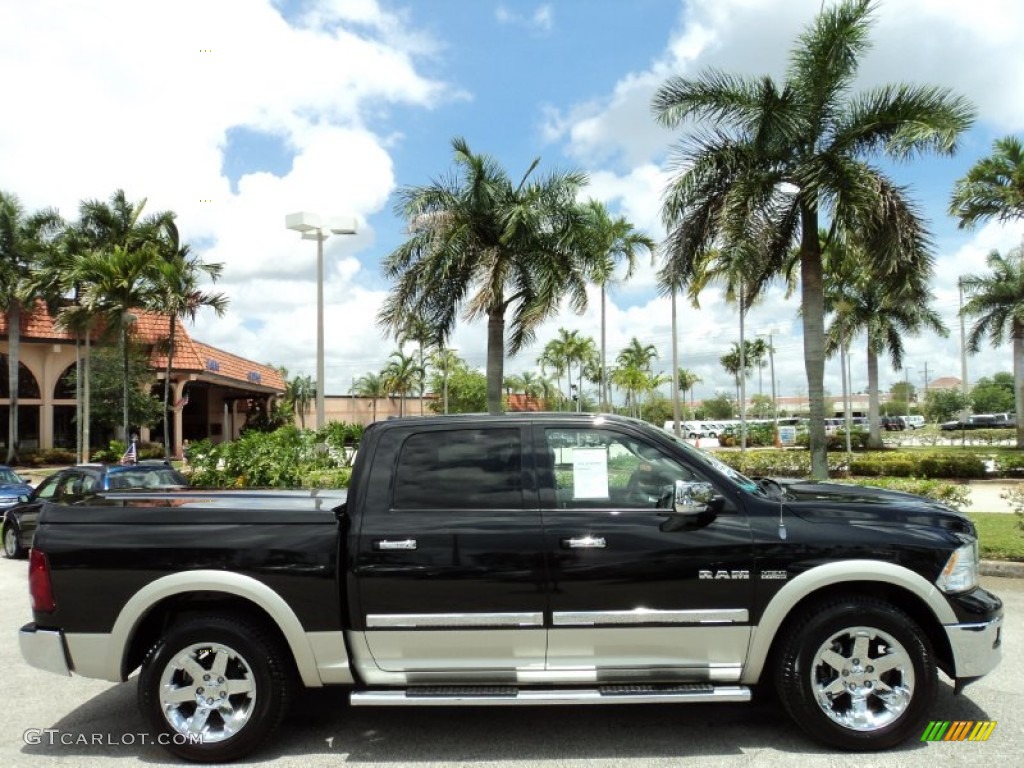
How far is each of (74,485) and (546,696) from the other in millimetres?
10871

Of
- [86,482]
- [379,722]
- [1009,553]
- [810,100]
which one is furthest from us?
[810,100]

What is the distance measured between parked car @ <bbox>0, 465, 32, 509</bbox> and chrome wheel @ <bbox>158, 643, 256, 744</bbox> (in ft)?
41.0

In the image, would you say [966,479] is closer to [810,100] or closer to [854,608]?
[810,100]

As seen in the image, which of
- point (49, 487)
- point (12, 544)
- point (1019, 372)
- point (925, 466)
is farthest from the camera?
point (1019, 372)

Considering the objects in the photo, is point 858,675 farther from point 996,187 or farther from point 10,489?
point 996,187

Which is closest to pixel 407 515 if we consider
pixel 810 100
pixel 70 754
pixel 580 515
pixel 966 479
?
pixel 580 515

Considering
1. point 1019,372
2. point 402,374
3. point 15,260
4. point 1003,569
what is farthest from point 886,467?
point 402,374

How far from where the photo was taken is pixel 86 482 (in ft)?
39.4

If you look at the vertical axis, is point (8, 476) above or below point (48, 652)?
above

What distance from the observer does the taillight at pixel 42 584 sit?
4238 millimetres

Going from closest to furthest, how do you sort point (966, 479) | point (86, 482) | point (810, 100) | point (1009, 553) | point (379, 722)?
point (379, 722), point (1009, 553), point (86, 482), point (810, 100), point (966, 479)

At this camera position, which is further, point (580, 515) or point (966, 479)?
point (966, 479)

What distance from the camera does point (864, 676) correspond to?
4188 millimetres

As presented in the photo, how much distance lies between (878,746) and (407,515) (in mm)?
2835
